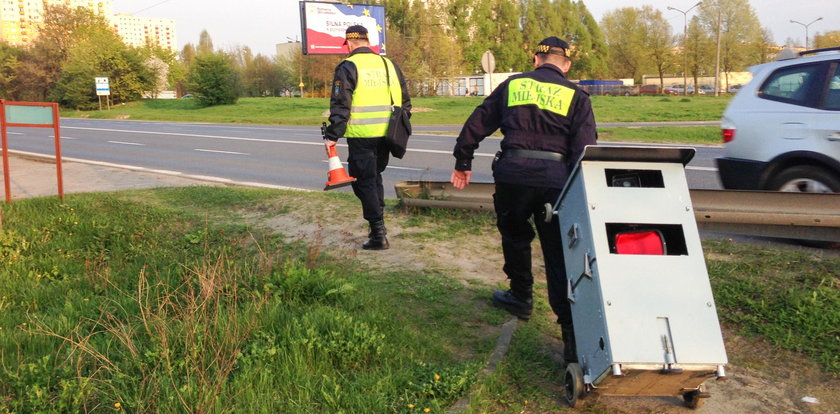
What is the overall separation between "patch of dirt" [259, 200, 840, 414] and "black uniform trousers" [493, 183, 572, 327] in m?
0.40

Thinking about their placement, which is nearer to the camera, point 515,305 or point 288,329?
point 288,329

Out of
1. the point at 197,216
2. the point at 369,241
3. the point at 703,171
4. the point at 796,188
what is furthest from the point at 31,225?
the point at 703,171

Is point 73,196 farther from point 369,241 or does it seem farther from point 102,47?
point 102,47

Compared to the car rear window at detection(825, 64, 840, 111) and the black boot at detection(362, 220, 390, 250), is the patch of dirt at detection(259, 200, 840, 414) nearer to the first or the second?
the black boot at detection(362, 220, 390, 250)

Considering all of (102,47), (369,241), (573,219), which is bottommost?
(369,241)

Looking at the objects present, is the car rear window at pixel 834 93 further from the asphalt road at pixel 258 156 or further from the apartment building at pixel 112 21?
the apartment building at pixel 112 21

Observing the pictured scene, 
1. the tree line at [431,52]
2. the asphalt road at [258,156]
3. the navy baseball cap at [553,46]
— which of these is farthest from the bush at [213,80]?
the navy baseball cap at [553,46]

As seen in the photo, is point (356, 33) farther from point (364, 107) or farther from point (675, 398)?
point (675, 398)

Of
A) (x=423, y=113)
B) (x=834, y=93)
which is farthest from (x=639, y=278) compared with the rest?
(x=423, y=113)

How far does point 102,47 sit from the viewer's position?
188ft

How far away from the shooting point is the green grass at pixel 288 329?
336 centimetres

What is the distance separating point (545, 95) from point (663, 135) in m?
16.0

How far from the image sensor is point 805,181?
6340mm

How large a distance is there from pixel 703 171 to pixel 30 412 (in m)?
10.5
